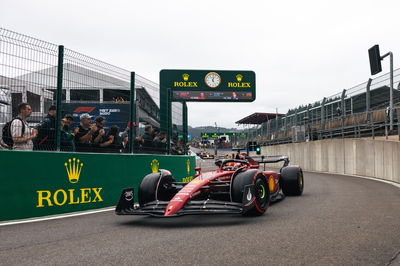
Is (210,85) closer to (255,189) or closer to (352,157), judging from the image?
(352,157)

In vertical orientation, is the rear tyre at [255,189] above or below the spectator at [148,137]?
below

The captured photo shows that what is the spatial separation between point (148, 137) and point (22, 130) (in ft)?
13.5

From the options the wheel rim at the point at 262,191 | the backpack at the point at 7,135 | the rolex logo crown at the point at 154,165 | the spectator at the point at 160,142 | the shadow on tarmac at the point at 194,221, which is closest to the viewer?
the shadow on tarmac at the point at 194,221

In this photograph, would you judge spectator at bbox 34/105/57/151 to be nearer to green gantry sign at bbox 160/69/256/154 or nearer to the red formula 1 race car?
the red formula 1 race car

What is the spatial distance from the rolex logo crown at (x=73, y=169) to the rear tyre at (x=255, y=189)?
2791mm

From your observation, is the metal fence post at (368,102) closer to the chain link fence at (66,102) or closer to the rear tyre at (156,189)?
the chain link fence at (66,102)

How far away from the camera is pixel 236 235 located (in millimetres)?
4453

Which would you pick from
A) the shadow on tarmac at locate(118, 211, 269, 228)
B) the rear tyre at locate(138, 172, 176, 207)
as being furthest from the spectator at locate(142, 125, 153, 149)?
the shadow on tarmac at locate(118, 211, 269, 228)

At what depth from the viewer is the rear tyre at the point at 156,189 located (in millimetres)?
6098

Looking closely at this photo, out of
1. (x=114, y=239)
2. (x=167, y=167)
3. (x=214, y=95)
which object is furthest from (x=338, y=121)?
(x=114, y=239)

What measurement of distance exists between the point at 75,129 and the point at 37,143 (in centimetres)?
114

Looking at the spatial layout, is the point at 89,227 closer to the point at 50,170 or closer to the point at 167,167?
the point at 50,170

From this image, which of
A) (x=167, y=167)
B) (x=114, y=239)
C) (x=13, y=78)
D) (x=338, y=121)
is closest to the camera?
(x=114, y=239)

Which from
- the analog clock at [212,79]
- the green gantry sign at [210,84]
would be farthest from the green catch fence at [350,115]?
the analog clock at [212,79]
